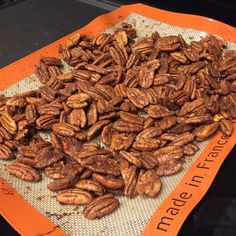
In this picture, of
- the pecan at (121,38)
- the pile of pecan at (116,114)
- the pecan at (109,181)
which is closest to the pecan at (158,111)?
the pile of pecan at (116,114)

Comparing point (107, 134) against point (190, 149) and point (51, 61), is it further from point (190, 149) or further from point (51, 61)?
point (51, 61)

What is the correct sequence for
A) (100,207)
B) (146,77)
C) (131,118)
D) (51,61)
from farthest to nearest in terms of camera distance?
1. (51,61)
2. (146,77)
3. (131,118)
4. (100,207)

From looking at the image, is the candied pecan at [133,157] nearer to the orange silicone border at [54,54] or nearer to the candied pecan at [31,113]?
the orange silicone border at [54,54]

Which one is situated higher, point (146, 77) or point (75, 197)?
point (146, 77)

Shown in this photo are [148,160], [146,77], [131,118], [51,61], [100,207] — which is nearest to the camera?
[100,207]

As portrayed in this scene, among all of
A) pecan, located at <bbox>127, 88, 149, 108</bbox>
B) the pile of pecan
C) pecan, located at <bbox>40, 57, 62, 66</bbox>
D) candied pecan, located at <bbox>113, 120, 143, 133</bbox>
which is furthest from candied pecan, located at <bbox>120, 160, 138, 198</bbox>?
pecan, located at <bbox>40, 57, 62, 66</bbox>

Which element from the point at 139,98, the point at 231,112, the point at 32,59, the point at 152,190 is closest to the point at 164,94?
the point at 139,98

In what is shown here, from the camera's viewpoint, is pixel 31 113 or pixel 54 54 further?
pixel 54 54

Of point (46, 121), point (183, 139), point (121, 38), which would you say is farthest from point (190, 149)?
point (121, 38)
